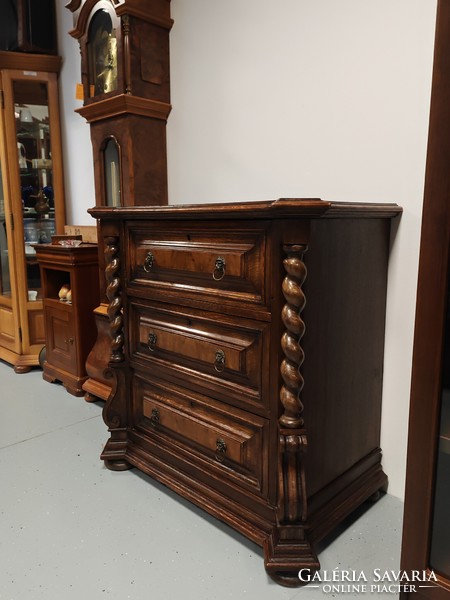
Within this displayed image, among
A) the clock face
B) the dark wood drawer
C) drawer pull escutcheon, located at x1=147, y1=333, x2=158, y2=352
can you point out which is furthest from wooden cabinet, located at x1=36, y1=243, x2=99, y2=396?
drawer pull escutcheon, located at x1=147, y1=333, x2=158, y2=352

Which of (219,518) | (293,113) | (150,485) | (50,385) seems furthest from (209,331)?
(50,385)

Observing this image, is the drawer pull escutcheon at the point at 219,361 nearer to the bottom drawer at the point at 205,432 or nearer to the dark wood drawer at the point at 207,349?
the dark wood drawer at the point at 207,349

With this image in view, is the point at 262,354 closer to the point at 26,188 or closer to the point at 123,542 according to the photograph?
the point at 123,542

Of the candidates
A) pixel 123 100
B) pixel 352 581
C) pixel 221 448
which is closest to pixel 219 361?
pixel 221 448

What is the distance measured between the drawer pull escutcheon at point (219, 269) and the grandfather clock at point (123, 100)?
0.99 metres

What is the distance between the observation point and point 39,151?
124 inches

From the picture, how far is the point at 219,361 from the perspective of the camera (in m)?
1.43

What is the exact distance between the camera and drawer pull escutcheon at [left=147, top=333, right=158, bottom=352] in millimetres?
1669

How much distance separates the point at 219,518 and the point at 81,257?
162 cm

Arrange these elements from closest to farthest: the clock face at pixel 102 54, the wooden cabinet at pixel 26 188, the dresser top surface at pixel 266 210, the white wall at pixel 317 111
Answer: the dresser top surface at pixel 266 210 → the white wall at pixel 317 111 → the clock face at pixel 102 54 → the wooden cabinet at pixel 26 188

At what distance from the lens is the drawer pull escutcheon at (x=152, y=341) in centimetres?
167

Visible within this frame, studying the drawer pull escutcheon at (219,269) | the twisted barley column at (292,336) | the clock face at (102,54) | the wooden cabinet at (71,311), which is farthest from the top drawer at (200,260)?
the clock face at (102,54)

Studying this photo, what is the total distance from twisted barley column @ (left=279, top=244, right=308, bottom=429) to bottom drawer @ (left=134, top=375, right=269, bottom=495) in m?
0.12

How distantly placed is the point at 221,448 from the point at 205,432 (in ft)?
0.28
